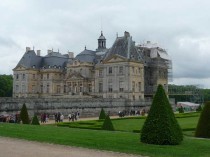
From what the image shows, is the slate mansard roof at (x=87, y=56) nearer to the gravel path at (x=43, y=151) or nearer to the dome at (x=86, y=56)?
the dome at (x=86, y=56)

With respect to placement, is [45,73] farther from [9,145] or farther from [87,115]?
[9,145]

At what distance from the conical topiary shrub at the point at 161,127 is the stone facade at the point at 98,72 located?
137 ft

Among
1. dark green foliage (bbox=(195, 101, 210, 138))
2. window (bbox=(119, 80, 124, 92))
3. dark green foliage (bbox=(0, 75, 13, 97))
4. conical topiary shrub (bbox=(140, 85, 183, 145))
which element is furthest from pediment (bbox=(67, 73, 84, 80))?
conical topiary shrub (bbox=(140, 85, 183, 145))

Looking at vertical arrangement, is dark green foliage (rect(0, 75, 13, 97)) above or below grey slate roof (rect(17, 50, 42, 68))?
below

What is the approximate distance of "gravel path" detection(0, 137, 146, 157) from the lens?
1079 centimetres

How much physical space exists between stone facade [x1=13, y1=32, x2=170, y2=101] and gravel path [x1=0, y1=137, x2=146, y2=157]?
42.5m

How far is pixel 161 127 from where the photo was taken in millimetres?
13008

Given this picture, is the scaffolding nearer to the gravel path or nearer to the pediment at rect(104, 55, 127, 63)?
the pediment at rect(104, 55, 127, 63)

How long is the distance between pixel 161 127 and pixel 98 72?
48.6m

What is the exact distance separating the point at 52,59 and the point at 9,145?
2243 inches

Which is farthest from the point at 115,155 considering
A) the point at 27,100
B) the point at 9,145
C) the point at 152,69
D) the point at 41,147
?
the point at 152,69

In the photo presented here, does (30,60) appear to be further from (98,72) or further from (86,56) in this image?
(98,72)

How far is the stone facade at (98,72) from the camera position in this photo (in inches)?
2250

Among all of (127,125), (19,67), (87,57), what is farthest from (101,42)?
(127,125)
